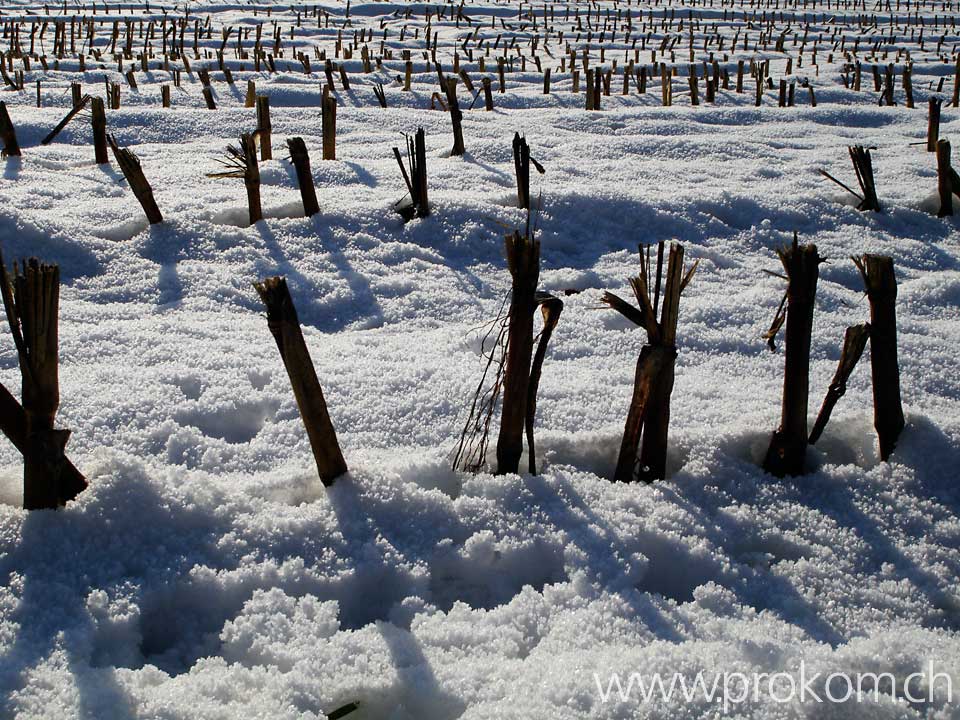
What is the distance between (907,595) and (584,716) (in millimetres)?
808

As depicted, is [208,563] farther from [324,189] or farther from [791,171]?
[791,171]

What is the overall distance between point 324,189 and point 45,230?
1528 millimetres

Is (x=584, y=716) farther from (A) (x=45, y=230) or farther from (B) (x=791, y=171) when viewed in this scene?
(B) (x=791, y=171)

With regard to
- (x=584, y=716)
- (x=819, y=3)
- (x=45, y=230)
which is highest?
(x=819, y=3)

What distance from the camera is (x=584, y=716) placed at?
1277mm

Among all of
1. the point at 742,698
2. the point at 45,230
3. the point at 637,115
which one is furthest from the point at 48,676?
the point at 637,115

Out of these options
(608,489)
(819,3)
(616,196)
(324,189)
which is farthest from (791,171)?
(819,3)

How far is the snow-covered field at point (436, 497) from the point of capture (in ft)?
4.51

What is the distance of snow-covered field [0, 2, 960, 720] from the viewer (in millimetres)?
1374

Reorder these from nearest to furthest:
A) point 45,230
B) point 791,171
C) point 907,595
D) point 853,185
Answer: point 907,595
point 45,230
point 853,185
point 791,171

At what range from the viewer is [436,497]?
1.80 metres

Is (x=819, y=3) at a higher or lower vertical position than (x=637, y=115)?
higher

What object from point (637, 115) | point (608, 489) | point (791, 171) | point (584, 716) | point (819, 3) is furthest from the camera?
point (819, 3)

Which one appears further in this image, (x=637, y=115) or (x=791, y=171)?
(x=637, y=115)
